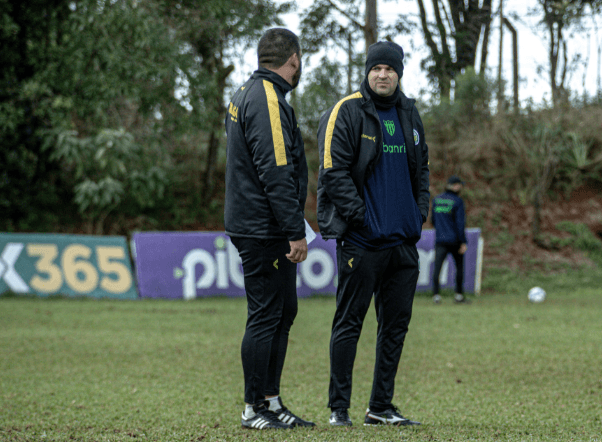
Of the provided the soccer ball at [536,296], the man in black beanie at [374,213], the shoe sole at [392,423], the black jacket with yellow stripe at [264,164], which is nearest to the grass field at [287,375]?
the shoe sole at [392,423]

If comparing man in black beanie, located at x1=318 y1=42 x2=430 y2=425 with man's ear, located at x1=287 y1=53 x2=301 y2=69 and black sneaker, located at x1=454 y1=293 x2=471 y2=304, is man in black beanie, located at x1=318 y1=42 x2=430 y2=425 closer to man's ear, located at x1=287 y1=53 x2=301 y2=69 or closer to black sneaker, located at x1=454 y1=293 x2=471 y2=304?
man's ear, located at x1=287 y1=53 x2=301 y2=69

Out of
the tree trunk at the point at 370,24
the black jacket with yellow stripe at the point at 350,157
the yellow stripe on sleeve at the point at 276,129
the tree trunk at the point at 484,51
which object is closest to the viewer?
the yellow stripe on sleeve at the point at 276,129

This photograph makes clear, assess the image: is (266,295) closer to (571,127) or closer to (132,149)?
(132,149)

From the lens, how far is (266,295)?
3084mm

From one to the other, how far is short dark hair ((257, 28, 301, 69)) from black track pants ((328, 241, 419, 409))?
0.99 meters

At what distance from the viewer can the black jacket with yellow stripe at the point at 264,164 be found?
2.96 metres

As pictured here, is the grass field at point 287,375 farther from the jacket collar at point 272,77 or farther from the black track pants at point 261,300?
the jacket collar at point 272,77

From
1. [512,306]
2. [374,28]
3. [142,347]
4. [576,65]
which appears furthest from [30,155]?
[576,65]

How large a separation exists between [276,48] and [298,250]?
1.03 metres

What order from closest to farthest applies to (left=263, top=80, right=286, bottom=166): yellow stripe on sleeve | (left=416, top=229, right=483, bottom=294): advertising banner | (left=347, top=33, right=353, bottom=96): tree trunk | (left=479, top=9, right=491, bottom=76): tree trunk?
(left=263, top=80, right=286, bottom=166): yellow stripe on sleeve
(left=416, top=229, right=483, bottom=294): advertising banner
(left=347, top=33, right=353, bottom=96): tree trunk
(left=479, top=9, right=491, bottom=76): tree trunk

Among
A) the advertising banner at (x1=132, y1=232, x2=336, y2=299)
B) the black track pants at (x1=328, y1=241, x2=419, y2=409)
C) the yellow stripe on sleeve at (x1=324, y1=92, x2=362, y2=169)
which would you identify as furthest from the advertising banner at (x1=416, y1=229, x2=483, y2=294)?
the yellow stripe on sleeve at (x1=324, y1=92, x2=362, y2=169)

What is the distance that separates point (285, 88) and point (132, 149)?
9.05 metres

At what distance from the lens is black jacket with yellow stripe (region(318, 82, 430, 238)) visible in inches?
121

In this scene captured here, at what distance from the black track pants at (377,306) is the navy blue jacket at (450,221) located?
21.9 feet
